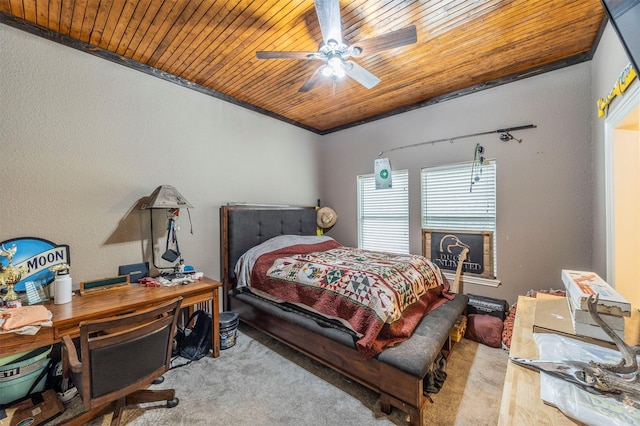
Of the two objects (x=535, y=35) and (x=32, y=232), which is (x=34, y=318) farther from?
(x=535, y=35)

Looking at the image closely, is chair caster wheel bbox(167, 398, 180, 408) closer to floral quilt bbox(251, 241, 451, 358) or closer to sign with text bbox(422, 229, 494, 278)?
floral quilt bbox(251, 241, 451, 358)

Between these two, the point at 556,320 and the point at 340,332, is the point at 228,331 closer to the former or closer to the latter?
the point at 340,332

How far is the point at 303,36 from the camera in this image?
6.91 ft

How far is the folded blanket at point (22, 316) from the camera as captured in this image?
1.44 metres

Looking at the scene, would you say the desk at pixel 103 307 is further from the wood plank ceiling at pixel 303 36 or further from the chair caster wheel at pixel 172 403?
the wood plank ceiling at pixel 303 36

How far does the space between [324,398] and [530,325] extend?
4.67 ft

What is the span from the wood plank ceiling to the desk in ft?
6.94

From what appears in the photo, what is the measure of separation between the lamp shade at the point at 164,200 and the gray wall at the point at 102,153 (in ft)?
0.75

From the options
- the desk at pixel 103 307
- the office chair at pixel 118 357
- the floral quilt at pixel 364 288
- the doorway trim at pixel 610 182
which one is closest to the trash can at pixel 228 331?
the desk at pixel 103 307

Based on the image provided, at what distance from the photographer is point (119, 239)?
2.40m

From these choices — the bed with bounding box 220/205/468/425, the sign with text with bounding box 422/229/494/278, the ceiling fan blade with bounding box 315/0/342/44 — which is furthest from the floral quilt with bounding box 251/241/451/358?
the ceiling fan blade with bounding box 315/0/342/44

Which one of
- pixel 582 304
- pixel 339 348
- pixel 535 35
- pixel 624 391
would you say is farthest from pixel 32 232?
pixel 535 35

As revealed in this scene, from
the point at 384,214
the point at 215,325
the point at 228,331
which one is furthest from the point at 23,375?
the point at 384,214

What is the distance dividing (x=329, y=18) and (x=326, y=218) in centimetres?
303
